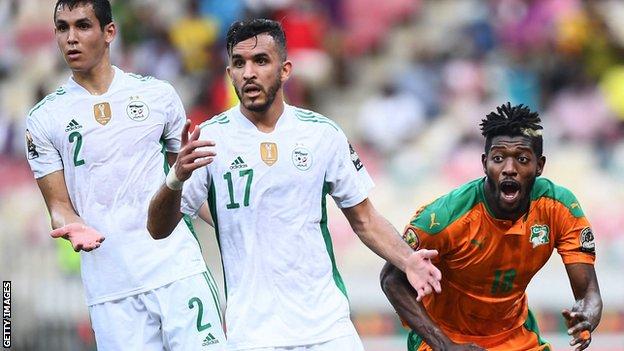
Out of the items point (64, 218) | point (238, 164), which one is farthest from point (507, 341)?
point (64, 218)

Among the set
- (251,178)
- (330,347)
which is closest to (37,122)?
(251,178)

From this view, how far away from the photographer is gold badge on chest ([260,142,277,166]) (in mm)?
7277

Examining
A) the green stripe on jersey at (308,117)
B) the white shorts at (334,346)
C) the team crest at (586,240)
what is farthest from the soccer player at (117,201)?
the team crest at (586,240)

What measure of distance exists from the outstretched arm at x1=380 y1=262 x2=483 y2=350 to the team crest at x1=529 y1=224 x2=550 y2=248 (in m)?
0.74

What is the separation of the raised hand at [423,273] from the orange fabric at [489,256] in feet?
1.75

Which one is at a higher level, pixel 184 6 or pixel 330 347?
pixel 184 6

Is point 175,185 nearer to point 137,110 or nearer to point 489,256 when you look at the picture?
point 137,110

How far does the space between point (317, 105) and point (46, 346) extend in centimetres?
494

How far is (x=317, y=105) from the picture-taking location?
53.5ft

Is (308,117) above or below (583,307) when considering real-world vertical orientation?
above

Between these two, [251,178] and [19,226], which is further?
[19,226]

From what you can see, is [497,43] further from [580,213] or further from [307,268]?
[307,268]

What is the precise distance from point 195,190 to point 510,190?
1.78 meters

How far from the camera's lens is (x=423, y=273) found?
7305 millimetres
